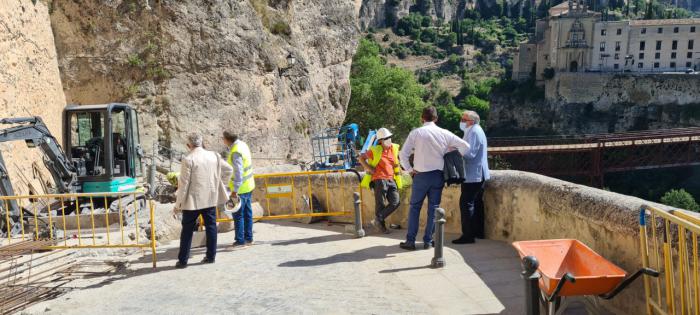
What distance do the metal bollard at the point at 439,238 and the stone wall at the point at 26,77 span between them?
10.6m

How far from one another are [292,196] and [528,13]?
479 ft

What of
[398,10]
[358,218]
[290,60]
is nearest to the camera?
[358,218]

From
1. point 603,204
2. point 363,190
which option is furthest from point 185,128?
point 603,204

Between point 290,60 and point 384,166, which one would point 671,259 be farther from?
point 290,60

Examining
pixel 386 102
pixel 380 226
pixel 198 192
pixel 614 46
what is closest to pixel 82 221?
pixel 198 192

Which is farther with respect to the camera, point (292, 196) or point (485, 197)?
point (292, 196)

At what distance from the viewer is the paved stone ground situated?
4484 mm

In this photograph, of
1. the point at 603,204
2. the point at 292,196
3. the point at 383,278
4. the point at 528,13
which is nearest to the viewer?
the point at 603,204

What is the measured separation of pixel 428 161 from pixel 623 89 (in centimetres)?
7255

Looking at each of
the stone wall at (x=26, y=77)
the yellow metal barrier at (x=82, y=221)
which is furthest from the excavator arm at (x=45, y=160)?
the stone wall at (x=26, y=77)

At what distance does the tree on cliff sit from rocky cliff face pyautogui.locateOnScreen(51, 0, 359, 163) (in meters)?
20.3

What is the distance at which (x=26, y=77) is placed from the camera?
14.3 metres

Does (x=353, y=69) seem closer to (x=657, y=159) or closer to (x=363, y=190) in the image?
(x=657, y=159)

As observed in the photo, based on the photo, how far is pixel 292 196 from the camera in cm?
910
